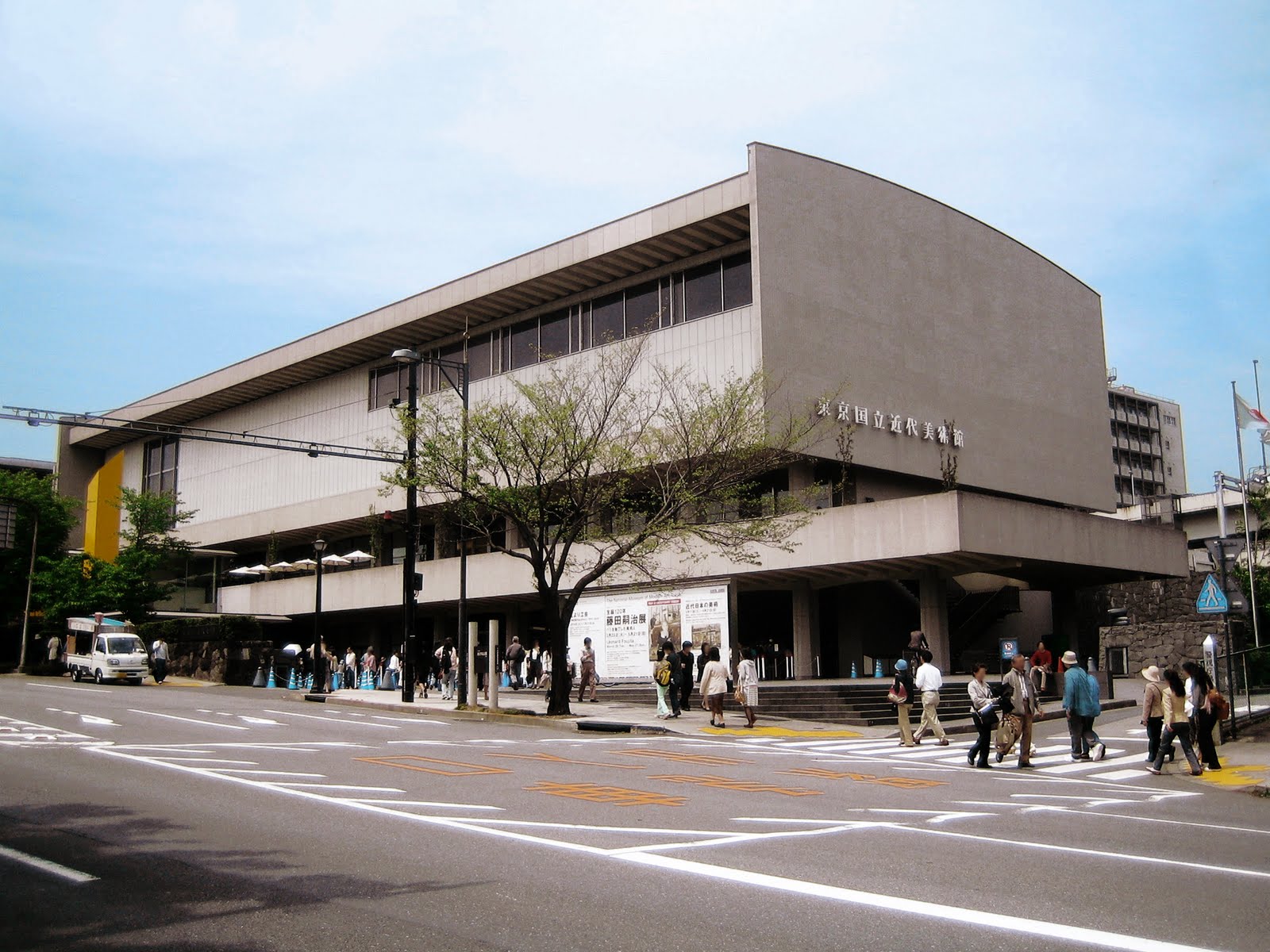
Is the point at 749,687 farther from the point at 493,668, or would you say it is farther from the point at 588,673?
the point at 588,673

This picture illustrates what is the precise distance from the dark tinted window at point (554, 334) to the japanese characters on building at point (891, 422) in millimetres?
11590

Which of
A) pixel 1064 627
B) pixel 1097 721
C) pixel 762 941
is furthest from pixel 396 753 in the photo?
pixel 1064 627

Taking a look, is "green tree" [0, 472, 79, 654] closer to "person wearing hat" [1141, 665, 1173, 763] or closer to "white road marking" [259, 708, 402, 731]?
"white road marking" [259, 708, 402, 731]

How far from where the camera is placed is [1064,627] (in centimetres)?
4356

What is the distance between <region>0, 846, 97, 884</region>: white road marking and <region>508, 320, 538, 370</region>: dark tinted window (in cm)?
3833

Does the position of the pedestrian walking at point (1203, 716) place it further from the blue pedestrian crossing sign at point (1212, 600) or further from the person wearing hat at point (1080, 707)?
the blue pedestrian crossing sign at point (1212, 600)

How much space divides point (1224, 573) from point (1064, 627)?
2187 cm

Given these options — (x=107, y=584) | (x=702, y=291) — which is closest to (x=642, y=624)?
(x=702, y=291)

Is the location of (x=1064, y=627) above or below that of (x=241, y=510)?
below

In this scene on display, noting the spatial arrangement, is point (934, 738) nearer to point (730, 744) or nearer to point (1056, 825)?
point (730, 744)

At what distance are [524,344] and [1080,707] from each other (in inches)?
1242

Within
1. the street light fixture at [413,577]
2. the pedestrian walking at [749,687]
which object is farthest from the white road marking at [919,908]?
the street light fixture at [413,577]

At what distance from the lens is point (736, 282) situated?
39.6 m

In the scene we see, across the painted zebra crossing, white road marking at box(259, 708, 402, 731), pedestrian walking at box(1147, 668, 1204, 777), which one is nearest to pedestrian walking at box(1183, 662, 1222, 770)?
pedestrian walking at box(1147, 668, 1204, 777)
